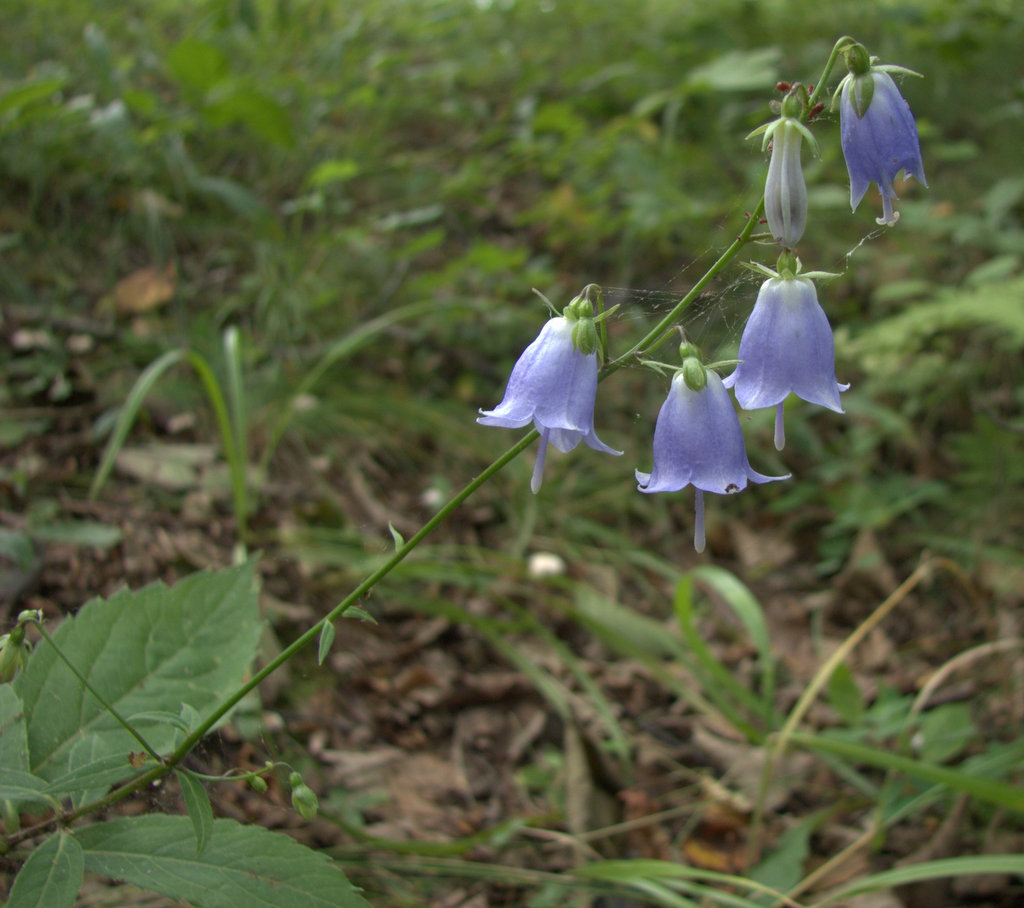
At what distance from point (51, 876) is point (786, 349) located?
1.41 meters

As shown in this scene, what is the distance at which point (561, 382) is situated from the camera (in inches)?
53.7

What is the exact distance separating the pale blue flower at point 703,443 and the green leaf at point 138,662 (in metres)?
0.89

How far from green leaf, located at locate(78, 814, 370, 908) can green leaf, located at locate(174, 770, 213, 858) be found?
0.04 meters

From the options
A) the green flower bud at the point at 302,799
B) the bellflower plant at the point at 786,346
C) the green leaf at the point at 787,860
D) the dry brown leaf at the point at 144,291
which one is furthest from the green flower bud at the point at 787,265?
the dry brown leaf at the point at 144,291

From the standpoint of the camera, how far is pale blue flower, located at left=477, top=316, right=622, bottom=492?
1.35 metres

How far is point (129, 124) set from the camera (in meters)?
3.84

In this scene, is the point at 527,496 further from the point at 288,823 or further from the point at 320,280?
the point at 288,823

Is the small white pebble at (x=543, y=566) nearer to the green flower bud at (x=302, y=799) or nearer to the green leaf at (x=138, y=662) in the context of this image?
the green leaf at (x=138, y=662)

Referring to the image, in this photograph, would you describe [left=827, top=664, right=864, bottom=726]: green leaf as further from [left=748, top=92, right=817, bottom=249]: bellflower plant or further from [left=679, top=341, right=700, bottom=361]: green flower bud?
[left=748, top=92, right=817, bottom=249]: bellflower plant

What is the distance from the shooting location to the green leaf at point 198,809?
1.20 metres

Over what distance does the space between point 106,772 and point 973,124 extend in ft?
19.6

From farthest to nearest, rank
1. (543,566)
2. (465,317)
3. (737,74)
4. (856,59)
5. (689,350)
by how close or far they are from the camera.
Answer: (465,317) < (737,74) < (543,566) < (689,350) < (856,59)

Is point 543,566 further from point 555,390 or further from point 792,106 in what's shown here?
point 792,106

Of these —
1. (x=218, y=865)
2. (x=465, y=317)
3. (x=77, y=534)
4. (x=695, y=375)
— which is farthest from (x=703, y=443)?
(x=465, y=317)
